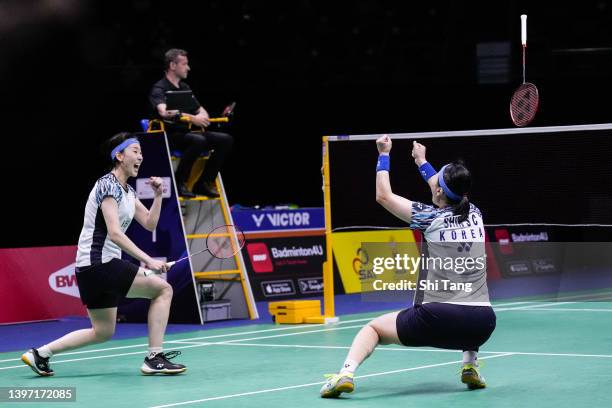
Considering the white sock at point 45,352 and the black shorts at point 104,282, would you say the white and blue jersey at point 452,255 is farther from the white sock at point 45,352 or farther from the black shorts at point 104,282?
the white sock at point 45,352

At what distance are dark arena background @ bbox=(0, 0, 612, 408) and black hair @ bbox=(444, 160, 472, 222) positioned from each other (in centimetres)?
126

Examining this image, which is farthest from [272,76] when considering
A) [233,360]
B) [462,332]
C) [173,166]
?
[462,332]

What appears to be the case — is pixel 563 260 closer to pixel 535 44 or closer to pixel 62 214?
pixel 535 44

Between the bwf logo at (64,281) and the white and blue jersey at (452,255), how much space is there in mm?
8059

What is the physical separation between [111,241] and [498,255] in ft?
40.7

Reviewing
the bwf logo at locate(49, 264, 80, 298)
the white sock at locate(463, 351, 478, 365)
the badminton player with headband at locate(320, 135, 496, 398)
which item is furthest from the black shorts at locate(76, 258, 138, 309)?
the bwf logo at locate(49, 264, 80, 298)

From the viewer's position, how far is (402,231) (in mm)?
19078

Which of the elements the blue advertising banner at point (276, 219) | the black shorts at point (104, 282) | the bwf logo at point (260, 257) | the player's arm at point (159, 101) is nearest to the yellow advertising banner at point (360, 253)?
the blue advertising banner at point (276, 219)

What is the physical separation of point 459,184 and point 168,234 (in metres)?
6.73

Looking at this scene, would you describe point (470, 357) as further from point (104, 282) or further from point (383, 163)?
point (104, 282)

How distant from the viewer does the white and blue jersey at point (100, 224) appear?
359 inches

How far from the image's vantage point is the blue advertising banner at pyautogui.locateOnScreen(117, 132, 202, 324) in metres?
13.8

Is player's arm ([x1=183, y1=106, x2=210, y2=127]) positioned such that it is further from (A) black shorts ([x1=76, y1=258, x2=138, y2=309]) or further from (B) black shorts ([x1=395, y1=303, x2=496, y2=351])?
(B) black shorts ([x1=395, y1=303, x2=496, y2=351])

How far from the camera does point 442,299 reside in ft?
25.3
